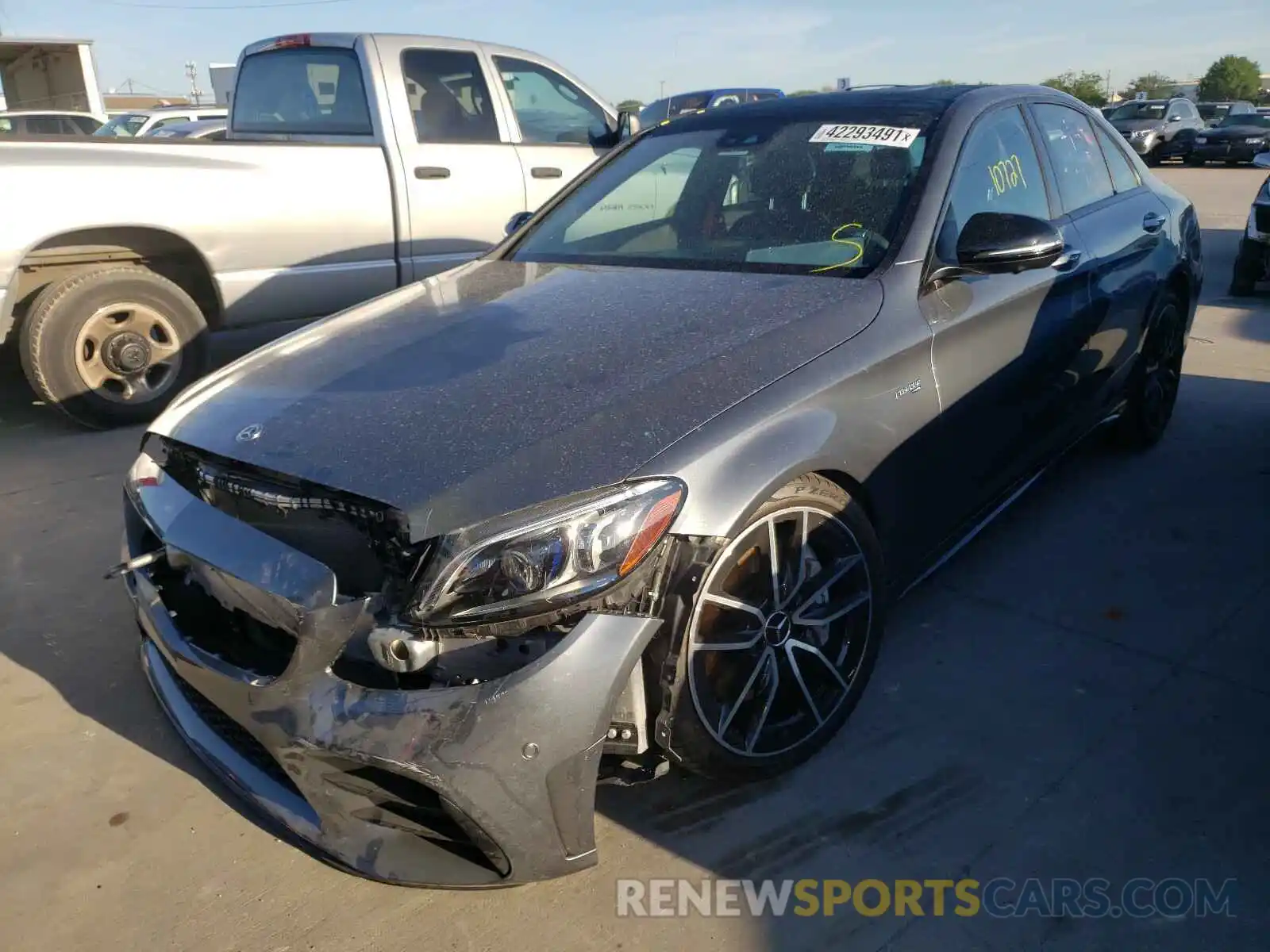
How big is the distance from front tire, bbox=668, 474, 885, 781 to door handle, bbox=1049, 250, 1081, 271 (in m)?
1.44

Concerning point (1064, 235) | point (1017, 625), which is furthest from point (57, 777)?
point (1064, 235)

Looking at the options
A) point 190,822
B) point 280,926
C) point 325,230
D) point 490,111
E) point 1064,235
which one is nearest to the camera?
point 280,926

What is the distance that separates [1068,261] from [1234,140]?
2514cm

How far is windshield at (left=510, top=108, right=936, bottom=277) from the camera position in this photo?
3.03 meters

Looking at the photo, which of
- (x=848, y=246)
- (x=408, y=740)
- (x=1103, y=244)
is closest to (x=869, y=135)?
(x=848, y=246)

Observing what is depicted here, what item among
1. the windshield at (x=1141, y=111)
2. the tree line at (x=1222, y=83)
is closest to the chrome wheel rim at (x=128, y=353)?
the windshield at (x=1141, y=111)

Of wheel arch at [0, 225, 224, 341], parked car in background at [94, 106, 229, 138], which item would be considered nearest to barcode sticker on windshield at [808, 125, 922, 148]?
wheel arch at [0, 225, 224, 341]

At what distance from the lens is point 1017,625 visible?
10.9 feet

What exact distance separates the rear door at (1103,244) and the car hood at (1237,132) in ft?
78.1

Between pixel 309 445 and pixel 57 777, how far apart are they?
1278mm

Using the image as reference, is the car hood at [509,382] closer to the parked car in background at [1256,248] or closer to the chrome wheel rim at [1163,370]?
the chrome wheel rim at [1163,370]

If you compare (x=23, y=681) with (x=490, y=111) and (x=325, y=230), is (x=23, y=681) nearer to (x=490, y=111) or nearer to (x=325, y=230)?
A: (x=325, y=230)

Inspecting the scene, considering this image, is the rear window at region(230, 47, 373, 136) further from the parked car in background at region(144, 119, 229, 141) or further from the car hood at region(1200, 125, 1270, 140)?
the car hood at region(1200, 125, 1270, 140)

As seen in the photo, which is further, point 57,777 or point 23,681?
point 23,681
